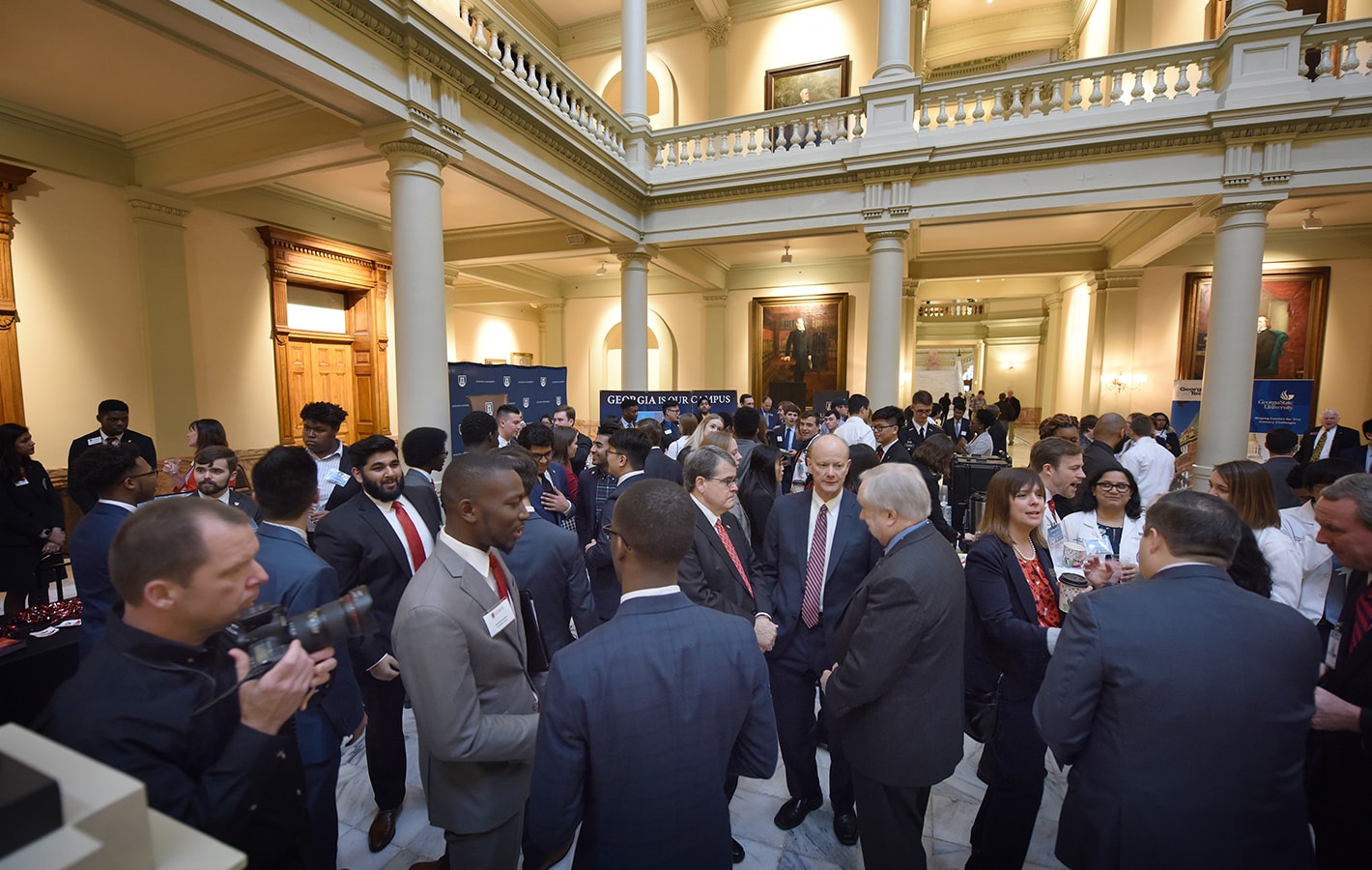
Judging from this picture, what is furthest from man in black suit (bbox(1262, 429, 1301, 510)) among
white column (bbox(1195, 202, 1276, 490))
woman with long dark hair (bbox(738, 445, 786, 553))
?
woman with long dark hair (bbox(738, 445, 786, 553))

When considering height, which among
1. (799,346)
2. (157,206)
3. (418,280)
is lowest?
(799,346)

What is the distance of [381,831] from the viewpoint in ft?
7.75

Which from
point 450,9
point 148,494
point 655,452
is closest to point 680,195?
point 450,9

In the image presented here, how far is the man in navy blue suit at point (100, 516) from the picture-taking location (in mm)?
2098

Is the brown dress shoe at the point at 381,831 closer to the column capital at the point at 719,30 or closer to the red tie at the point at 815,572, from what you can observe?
the red tie at the point at 815,572

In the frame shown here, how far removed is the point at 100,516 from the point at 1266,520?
465 cm

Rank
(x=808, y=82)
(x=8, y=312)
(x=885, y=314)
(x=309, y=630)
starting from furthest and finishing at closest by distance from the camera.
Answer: (x=808, y=82)
(x=885, y=314)
(x=8, y=312)
(x=309, y=630)

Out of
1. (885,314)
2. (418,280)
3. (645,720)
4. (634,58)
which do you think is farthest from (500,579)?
(634,58)

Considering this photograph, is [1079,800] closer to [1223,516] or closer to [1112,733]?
[1112,733]

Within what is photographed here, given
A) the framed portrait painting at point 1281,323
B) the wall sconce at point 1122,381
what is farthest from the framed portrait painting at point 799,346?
the framed portrait painting at point 1281,323

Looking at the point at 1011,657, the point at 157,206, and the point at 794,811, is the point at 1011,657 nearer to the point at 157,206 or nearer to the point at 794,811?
the point at 794,811

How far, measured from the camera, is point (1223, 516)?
142 cm

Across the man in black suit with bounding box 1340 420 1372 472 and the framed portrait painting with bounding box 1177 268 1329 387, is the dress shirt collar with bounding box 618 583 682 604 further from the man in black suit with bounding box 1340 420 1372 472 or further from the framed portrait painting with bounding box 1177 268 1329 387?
the framed portrait painting with bounding box 1177 268 1329 387

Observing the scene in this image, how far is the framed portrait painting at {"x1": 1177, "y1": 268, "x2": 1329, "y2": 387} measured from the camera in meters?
9.98
